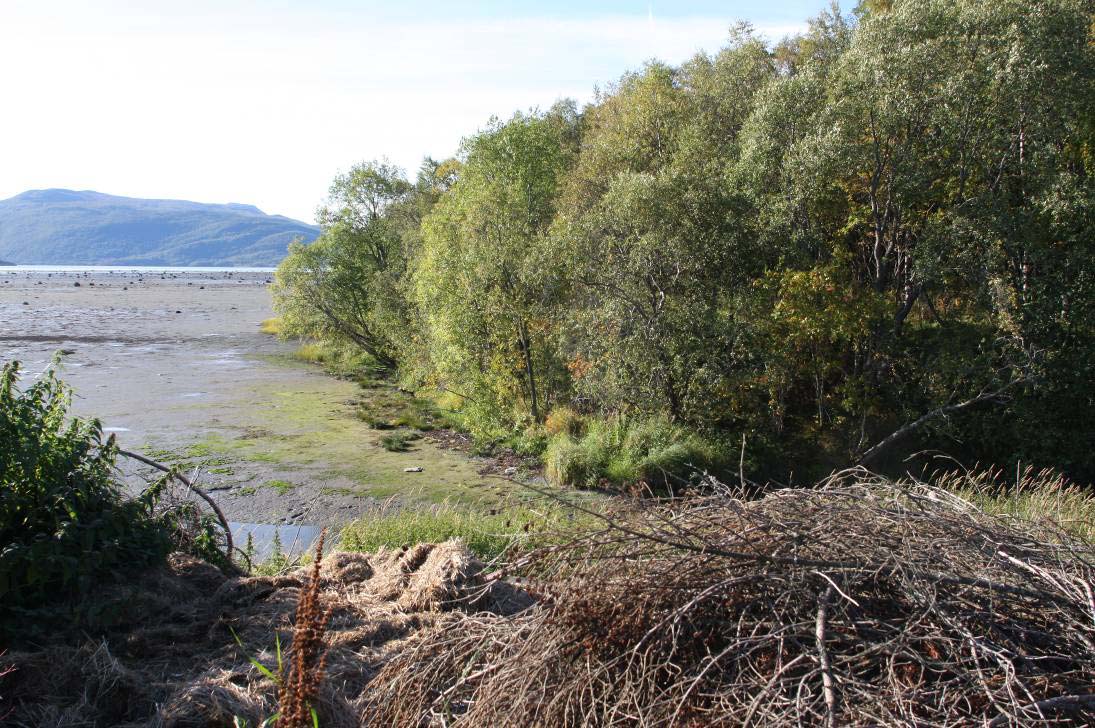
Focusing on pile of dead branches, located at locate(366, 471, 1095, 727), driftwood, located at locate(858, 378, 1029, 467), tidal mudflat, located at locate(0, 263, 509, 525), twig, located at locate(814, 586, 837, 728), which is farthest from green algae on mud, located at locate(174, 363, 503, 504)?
twig, located at locate(814, 586, 837, 728)

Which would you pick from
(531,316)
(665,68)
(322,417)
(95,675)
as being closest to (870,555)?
(95,675)

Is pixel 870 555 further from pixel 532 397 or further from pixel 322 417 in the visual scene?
pixel 322 417

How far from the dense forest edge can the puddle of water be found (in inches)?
19.2

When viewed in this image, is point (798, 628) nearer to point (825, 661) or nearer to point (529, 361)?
point (825, 661)

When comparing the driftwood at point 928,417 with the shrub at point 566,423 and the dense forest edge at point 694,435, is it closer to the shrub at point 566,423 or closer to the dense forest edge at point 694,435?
the dense forest edge at point 694,435

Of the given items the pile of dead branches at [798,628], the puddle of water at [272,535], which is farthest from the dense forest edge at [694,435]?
the puddle of water at [272,535]

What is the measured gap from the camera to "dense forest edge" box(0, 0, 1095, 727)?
128 inches

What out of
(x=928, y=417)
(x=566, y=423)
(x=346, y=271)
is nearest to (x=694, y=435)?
(x=566, y=423)

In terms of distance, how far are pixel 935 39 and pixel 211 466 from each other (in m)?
20.2

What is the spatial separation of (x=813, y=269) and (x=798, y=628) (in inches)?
663

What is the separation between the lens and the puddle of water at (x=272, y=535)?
44.3 feet

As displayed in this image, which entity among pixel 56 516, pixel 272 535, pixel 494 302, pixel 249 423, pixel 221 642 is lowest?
pixel 272 535

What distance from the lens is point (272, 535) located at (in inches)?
570

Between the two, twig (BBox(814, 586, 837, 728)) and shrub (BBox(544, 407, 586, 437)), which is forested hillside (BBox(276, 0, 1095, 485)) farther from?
twig (BBox(814, 586, 837, 728))
